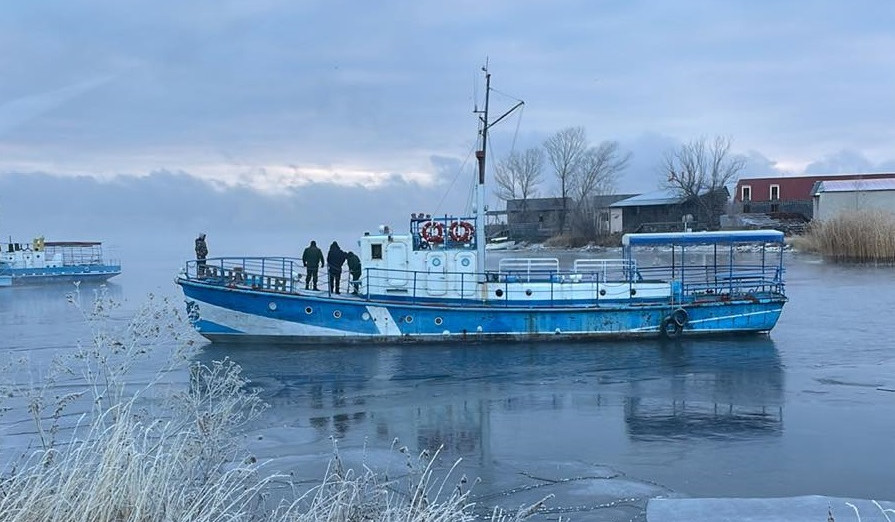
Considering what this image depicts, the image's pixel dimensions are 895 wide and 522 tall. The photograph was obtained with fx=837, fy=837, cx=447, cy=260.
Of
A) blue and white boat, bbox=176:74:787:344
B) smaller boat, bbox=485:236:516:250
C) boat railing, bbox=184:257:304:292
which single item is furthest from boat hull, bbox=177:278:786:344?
smaller boat, bbox=485:236:516:250

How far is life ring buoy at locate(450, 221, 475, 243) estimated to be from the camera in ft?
72.2

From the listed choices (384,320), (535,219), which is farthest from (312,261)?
(535,219)

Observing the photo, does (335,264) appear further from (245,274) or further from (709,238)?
(709,238)

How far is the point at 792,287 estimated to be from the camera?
121 feet

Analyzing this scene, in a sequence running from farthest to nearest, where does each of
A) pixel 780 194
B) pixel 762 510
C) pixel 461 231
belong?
1. pixel 780 194
2. pixel 461 231
3. pixel 762 510

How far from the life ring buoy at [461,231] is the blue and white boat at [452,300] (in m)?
0.03

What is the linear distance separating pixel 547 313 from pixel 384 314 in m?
4.17

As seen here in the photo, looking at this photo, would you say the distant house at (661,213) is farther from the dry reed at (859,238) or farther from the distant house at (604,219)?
the dry reed at (859,238)

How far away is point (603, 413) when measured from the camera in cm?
1378

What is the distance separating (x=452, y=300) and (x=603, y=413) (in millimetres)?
8421

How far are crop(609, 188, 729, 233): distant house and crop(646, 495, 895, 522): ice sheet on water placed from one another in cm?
7010

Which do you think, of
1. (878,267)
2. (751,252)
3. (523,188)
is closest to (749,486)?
(878,267)

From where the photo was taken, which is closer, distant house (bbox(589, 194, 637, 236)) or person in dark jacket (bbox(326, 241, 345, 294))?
person in dark jacket (bbox(326, 241, 345, 294))

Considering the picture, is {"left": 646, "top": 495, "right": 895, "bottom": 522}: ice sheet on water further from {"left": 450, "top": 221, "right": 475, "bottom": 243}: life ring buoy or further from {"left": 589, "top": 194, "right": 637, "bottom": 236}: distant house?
{"left": 589, "top": 194, "right": 637, "bottom": 236}: distant house
